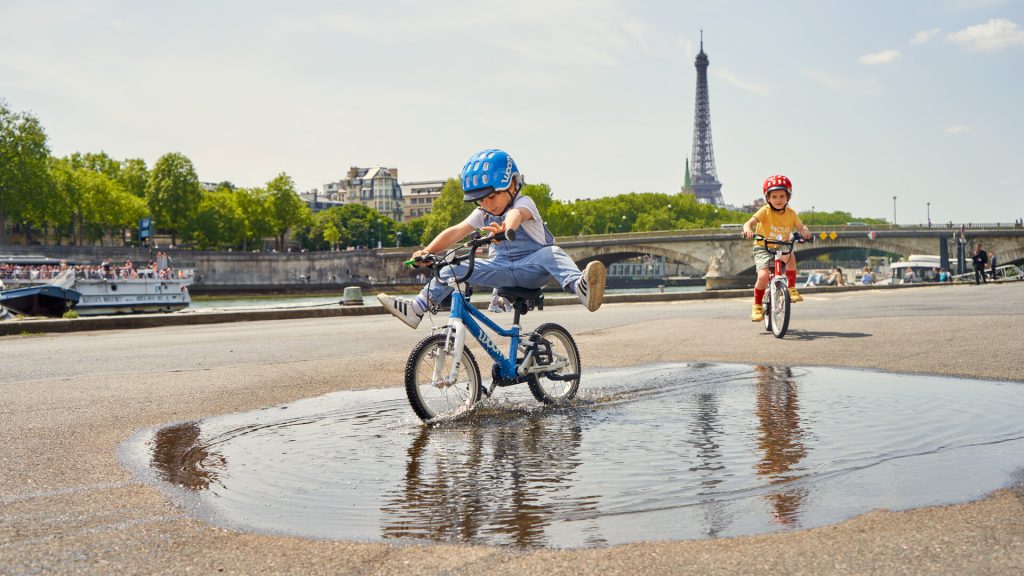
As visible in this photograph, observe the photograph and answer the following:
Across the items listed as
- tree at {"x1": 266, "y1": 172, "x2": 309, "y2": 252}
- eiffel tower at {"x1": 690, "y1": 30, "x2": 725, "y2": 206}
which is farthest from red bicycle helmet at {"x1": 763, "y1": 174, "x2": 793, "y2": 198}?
eiffel tower at {"x1": 690, "y1": 30, "x2": 725, "y2": 206}

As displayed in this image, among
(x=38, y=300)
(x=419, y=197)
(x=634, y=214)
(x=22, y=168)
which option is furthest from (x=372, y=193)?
(x=38, y=300)

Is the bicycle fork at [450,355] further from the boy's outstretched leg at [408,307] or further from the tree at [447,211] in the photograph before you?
the tree at [447,211]

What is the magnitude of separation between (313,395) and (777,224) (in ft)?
20.2

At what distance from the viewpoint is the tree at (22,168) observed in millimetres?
69438

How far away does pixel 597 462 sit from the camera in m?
3.78

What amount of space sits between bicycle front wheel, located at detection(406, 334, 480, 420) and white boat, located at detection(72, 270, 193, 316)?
3722 cm

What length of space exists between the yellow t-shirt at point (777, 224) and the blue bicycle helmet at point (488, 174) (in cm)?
560

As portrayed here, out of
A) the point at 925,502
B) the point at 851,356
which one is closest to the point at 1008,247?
the point at 851,356

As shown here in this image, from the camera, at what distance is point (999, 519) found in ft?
9.08

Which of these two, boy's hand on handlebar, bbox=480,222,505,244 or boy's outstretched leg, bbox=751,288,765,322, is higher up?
boy's hand on handlebar, bbox=480,222,505,244

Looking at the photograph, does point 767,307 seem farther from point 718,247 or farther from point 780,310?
point 718,247

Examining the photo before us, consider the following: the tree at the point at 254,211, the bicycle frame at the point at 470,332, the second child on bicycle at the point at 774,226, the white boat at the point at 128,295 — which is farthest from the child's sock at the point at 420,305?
the tree at the point at 254,211

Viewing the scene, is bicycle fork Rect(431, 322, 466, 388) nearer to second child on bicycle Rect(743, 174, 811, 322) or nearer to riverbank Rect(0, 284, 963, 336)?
second child on bicycle Rect(743, 174, 811, 322)

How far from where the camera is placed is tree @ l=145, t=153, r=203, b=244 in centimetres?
8569
